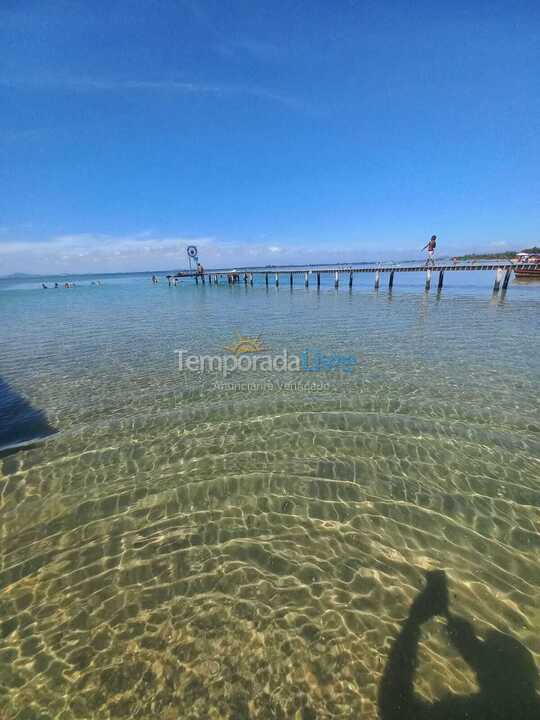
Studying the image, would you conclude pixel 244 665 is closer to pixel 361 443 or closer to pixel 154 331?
pixel 361 443

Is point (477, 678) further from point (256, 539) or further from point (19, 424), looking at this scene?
point (19, 424)

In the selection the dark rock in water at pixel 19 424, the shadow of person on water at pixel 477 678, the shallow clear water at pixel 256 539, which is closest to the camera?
the shadow of person on water at pixel 477 678

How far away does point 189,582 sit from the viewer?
3516 millimetres

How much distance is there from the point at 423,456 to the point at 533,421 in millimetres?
3388

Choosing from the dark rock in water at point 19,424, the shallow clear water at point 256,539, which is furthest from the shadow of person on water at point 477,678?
the dark rock in water at point 19,424

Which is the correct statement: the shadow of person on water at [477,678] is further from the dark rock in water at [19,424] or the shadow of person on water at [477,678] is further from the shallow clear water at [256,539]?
the dark rock in water at [19,424]

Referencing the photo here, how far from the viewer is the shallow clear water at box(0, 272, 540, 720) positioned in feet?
8.84

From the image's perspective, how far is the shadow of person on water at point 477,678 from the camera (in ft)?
8.07

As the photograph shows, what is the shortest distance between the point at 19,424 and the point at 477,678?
9372mm

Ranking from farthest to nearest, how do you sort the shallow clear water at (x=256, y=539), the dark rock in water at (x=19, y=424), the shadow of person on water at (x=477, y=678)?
the dark rock in water at (x=19, y=424), the shallow clear water at (x=256, y=539), the shadow of person on water at (x=477, y=678)

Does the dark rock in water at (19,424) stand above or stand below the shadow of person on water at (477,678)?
above

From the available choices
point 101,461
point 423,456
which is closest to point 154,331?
point 101,461

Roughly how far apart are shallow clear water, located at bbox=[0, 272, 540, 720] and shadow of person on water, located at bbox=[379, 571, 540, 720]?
98 mm

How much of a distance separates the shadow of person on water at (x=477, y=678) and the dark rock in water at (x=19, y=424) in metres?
7.46
